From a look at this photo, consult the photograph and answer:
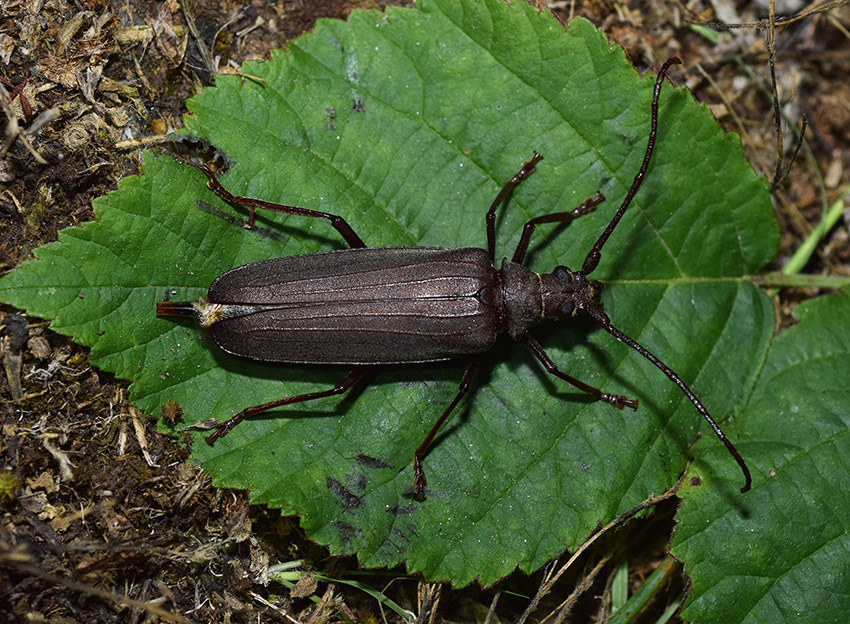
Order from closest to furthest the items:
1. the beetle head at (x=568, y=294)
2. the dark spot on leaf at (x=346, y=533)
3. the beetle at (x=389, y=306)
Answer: the beetle at (x=389, y=306) < the dark spot on leaf at (x=346, y=533) < the beetle head at (x=568, y=294)

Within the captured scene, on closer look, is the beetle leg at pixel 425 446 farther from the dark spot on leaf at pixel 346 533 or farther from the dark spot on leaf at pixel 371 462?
the dark spot on leaf at pixel 346 533

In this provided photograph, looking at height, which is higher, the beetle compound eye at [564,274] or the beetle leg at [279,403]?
the beetle compound eye at [564,274]

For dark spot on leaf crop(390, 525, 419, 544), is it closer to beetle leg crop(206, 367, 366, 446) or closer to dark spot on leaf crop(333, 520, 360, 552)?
dark spot on leaf crop(333, 520, 360, 552)

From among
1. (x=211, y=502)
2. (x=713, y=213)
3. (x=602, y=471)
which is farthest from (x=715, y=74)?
(x=211, y=502)

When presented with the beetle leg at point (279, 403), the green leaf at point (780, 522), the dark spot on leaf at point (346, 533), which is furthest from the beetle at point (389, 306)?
the dark spot on leaf at point (346, 533)

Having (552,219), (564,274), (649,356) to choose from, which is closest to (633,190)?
(552,219)

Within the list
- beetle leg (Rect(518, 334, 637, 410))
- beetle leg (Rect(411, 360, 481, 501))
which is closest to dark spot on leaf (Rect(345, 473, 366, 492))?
beetle leg (Rect(411, 360, 481, 501))
